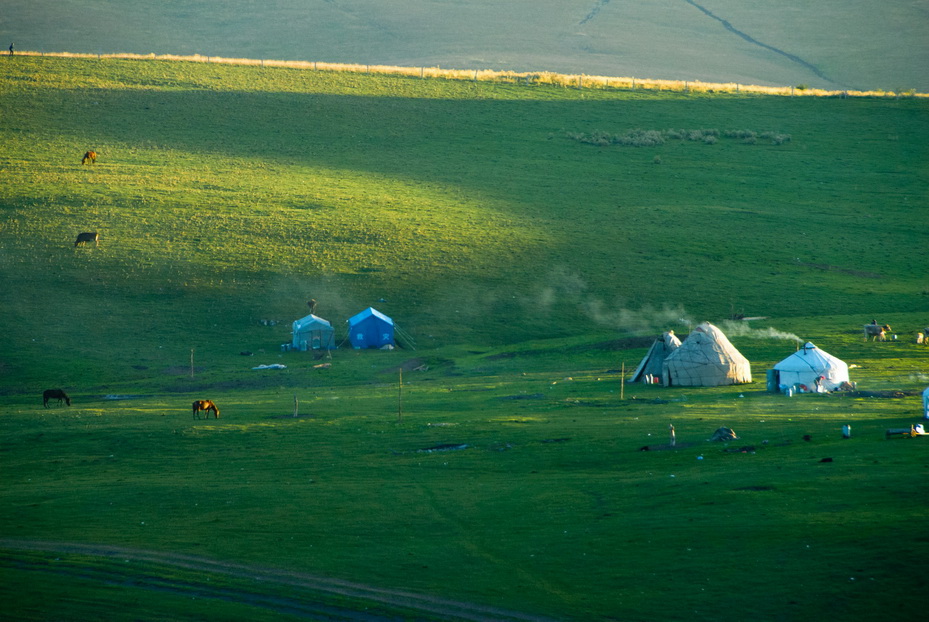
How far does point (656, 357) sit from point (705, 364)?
9.50ft

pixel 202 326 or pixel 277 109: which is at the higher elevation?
pixel 277 109

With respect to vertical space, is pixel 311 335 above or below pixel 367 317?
below

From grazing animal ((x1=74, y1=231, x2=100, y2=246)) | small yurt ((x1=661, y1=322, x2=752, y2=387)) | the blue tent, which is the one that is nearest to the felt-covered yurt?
small yurt ((x1=661, y1=322, x2=752, y2=387))

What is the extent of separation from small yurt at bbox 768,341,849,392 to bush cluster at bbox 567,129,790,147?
58.9 metres

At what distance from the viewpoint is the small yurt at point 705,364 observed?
47406 mm

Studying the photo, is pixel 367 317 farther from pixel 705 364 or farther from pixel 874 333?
pixel 874 333

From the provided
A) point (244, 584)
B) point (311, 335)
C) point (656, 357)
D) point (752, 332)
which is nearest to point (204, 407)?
point (311, 335)

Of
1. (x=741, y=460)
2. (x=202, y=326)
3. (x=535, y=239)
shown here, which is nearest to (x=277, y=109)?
(x=535, y=239)

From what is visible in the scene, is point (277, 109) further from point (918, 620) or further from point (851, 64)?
point (851, 64)

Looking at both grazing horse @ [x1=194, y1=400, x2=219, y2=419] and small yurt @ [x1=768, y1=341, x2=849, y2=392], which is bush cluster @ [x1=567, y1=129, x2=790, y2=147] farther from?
grazing horse @ [x1=194, y1=400, x2=219, y2=419]

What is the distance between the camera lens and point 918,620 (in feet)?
66.7

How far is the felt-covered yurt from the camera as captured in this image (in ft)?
163

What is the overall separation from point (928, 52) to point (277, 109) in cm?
13201

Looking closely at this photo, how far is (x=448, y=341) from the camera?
201 feet
